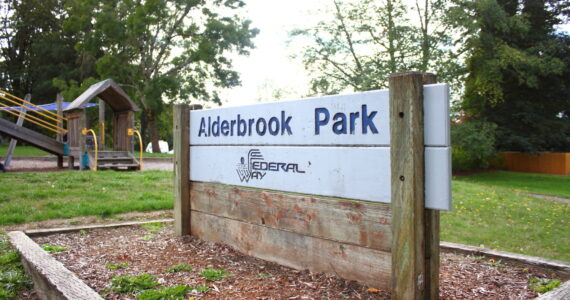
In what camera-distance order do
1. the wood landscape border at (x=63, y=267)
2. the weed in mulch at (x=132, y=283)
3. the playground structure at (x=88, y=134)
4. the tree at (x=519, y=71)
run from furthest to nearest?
the tree at (x=519, y=71), the playground structure at (x=88, y=134), the weed in mulch at (x=132, y=283), the wood landscape border at (x=63, y=267)

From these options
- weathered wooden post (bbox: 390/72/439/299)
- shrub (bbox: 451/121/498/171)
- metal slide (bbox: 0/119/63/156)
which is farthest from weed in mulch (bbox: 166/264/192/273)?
shrub (bbox: 451/121/498/171)

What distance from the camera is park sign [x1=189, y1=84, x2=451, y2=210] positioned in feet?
8.20

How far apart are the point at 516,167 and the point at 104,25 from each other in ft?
80.7

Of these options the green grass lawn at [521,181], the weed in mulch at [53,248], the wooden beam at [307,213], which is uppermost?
the wooden beam at [307,213]

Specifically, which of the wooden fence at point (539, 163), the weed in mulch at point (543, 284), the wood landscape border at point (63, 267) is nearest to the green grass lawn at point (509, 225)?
the wood landscape border at point (63, 267)

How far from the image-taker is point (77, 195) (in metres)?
7.77

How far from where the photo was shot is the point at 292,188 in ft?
11.3

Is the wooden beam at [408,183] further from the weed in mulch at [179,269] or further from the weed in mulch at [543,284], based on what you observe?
the weed in mulch at [179,269]

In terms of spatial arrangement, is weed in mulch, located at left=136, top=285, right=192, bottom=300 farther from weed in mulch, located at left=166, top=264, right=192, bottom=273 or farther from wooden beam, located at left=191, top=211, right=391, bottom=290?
wooden beam, located at left=191, top=211, right=391, bottom=290

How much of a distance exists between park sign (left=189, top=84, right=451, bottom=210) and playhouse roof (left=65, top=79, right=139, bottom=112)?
10424 millimetres

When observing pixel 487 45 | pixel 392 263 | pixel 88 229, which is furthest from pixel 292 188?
pixel 487 45

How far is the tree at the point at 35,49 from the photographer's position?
34469mm

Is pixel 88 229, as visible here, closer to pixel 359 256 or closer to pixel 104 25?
pixel 359 256

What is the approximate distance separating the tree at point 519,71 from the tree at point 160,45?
1315 cm
